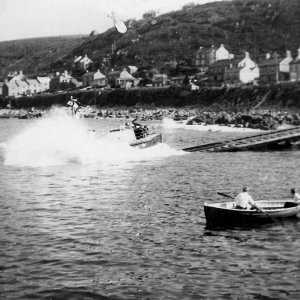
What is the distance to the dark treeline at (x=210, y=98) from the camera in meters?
123

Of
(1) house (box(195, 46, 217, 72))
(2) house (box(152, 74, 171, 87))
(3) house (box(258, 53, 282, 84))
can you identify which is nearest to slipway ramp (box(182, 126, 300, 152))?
(3) house (box(258, 53, 282, 84))

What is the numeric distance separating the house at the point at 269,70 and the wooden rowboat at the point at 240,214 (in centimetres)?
11974

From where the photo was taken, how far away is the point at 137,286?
19531 mm

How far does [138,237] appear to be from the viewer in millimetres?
25969

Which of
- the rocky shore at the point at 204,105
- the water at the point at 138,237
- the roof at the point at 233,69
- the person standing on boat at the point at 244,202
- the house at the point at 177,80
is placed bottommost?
the water at the point at 138,237

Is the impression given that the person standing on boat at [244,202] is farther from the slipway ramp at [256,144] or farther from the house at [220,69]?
the house at [220,69]

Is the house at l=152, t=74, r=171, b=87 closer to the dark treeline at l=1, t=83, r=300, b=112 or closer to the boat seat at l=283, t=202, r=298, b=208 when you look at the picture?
the dark treeline at l=1, t=83, r=300, b=112

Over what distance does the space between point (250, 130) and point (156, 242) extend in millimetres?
67369

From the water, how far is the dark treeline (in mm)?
72899

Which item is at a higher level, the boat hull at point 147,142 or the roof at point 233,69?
the roof at point 233,69

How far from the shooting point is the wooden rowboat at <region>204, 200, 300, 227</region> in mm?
27734

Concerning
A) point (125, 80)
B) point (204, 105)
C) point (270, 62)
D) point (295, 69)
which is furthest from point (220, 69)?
point (125, 80)

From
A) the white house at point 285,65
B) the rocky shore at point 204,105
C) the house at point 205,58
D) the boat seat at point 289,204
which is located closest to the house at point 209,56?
the house at point 205,58

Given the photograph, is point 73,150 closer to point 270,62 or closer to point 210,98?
point 210,98
